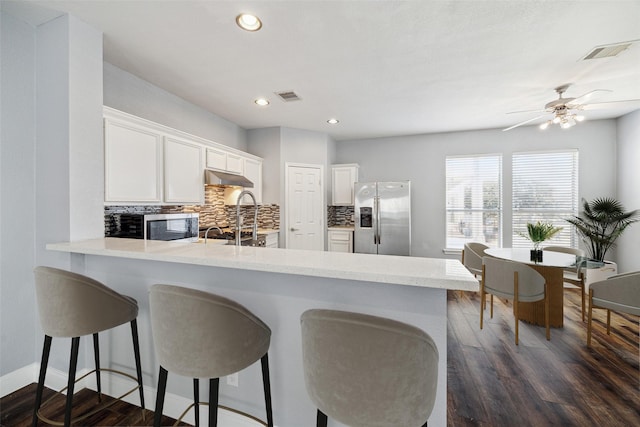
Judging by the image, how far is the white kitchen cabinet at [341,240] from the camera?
5164 millimetres

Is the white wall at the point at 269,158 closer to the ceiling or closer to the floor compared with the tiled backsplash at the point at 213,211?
closer to the ceiling

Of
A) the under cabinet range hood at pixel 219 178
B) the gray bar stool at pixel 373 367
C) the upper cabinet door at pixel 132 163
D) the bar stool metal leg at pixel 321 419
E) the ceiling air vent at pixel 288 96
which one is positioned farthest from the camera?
the under cabinet range hood at pixel 219 178

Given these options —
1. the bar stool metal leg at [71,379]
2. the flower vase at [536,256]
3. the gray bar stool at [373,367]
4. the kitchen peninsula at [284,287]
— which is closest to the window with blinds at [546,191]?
the flower vase at [536,256]

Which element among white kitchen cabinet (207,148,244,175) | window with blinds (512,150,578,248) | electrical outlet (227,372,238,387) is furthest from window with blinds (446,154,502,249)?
electrical outlet (227,372,238,387)

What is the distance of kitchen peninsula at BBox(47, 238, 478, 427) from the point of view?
3.81 feet

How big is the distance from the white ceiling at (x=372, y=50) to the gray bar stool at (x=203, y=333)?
1839mm

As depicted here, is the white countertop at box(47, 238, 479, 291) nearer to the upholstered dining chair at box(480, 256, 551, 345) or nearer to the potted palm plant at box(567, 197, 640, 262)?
the upholstered dining chair at box(480, 256, 551, 345)

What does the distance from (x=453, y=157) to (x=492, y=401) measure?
414 cm

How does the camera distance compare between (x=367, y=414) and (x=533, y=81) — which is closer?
(x=367, y=414)

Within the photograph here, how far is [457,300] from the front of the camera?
3.88 metres

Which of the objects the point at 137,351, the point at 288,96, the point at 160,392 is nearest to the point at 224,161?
the point at 288,96

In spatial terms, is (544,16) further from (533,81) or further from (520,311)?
(520,311)

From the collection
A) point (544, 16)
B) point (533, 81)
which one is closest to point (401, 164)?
point (533, 81)

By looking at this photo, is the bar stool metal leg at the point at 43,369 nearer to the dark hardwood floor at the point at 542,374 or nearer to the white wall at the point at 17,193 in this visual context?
the white wall at the point at 17,193
